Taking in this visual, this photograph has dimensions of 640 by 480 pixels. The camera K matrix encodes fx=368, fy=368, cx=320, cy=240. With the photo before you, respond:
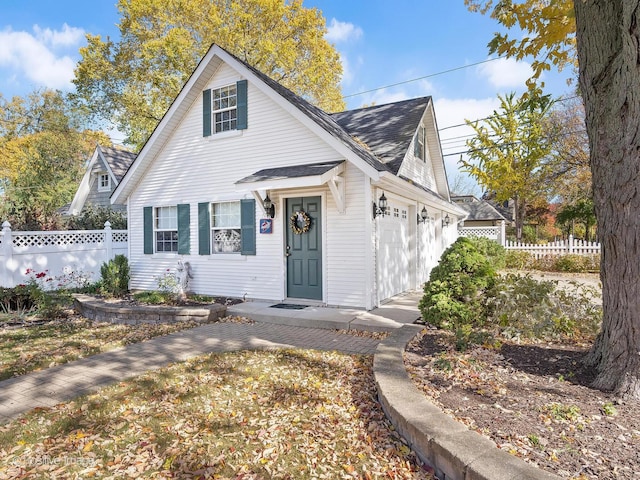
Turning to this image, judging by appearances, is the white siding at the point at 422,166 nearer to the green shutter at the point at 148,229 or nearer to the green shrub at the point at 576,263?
the green shutter at the point at 148,229

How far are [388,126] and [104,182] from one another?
15449mm

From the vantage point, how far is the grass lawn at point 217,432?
8.43ft

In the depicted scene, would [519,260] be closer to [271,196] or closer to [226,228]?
[271,196]

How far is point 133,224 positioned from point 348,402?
9.10 metres

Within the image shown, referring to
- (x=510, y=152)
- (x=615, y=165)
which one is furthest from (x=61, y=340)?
(x=510, y=152)

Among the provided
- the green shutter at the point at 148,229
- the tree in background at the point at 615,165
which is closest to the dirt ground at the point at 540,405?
the tree in background at the point at 615,165

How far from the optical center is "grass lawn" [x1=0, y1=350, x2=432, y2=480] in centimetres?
257

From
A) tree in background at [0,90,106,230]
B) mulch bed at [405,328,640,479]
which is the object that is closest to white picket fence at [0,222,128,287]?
tree in background at [0,90,106,230]

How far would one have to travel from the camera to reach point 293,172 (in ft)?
23.9

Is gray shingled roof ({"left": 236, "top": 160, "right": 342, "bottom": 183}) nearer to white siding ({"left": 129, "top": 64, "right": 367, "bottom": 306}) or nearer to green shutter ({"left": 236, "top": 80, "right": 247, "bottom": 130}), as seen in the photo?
white siding ({"left": 129, "top": 64, "right": 367, "bottom": 306})

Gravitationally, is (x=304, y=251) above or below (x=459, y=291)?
above

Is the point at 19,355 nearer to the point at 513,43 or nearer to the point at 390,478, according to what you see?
the point at 390,478

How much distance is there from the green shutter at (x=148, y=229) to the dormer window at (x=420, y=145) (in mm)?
7595

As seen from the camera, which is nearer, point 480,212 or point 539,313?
point 539,313
